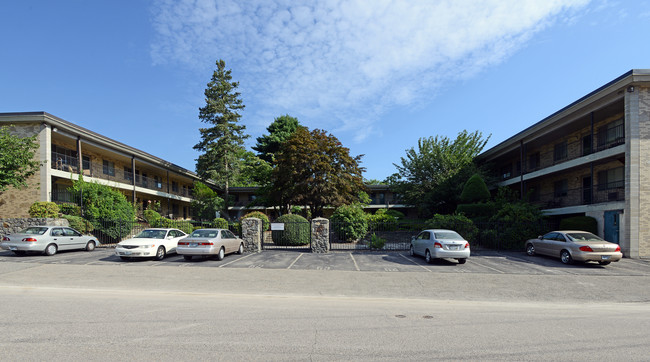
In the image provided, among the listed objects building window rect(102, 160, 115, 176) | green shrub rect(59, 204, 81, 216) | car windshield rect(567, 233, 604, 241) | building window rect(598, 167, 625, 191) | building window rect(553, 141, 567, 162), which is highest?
building window rect(553, 141, 567, 162)

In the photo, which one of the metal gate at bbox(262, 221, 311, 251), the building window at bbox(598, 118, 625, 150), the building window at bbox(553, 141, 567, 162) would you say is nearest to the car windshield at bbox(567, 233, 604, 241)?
the building window at bbox(598, 118, 625, 150)

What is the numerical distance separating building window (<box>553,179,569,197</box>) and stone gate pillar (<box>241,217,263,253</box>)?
69.3 ft

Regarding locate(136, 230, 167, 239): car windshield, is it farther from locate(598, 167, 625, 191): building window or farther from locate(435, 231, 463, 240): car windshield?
locate(598, 167, 625, 191): building window

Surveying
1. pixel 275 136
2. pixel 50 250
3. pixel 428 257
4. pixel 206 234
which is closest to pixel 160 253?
pixel 206 234

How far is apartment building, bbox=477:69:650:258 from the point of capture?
16484 mm

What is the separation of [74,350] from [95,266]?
34.7 feet

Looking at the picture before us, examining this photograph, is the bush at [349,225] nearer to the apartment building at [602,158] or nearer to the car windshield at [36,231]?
the apartment building at [602,158]

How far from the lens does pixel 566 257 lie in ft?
47.2

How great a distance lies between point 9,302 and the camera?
7426 mm

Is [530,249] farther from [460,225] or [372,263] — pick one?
[372,263]

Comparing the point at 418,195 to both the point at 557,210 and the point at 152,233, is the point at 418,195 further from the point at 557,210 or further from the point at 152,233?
the point at 152,233

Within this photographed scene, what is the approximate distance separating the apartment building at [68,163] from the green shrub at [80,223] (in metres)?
1.84

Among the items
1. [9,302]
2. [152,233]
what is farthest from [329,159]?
[9,302]

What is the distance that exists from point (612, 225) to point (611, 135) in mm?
6178
